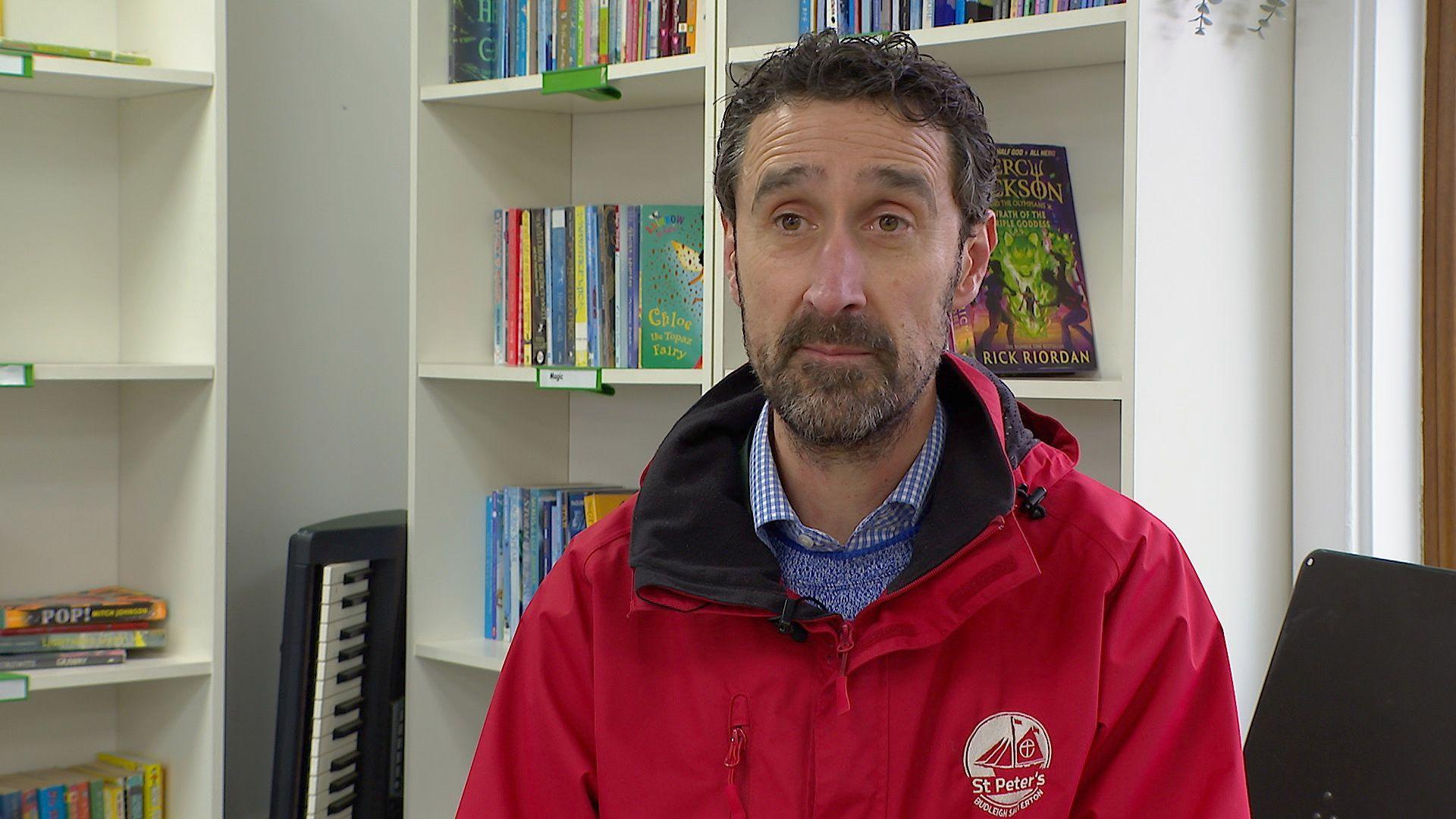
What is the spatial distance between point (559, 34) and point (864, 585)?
142 centimetres

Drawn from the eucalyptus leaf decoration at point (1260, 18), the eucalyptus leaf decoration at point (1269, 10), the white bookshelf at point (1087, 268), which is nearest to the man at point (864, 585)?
the white bookshelf at point (1087, 268)

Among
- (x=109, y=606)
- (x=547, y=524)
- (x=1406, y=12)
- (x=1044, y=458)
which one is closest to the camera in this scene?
(x=1044, y=458)

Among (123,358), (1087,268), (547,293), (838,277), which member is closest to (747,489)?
(838,277)

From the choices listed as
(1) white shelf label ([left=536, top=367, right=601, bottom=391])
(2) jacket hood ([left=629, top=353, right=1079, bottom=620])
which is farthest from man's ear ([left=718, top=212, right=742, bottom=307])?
(1) white shelf label ([left=536, top=367, right=601, bottom=391])

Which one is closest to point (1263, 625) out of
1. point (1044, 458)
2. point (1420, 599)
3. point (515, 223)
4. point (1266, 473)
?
point (1266, 473)

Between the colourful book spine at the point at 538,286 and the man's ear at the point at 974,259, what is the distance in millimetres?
1169

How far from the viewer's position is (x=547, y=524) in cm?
246

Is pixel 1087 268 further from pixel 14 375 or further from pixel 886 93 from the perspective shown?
pixel 14 375

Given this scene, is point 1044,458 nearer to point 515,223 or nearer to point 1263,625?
point 1263,625

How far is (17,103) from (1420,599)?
95.3 inches

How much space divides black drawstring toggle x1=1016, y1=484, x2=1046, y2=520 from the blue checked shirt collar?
0.32ft

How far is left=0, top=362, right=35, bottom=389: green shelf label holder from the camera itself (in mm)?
2072

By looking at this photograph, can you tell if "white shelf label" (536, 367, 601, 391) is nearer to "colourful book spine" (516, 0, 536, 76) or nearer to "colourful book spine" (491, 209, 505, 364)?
"colourful book spine" (491, 209, 505, 364)

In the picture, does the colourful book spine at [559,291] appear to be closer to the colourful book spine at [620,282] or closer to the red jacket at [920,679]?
the colourful book spine at [620,282]
